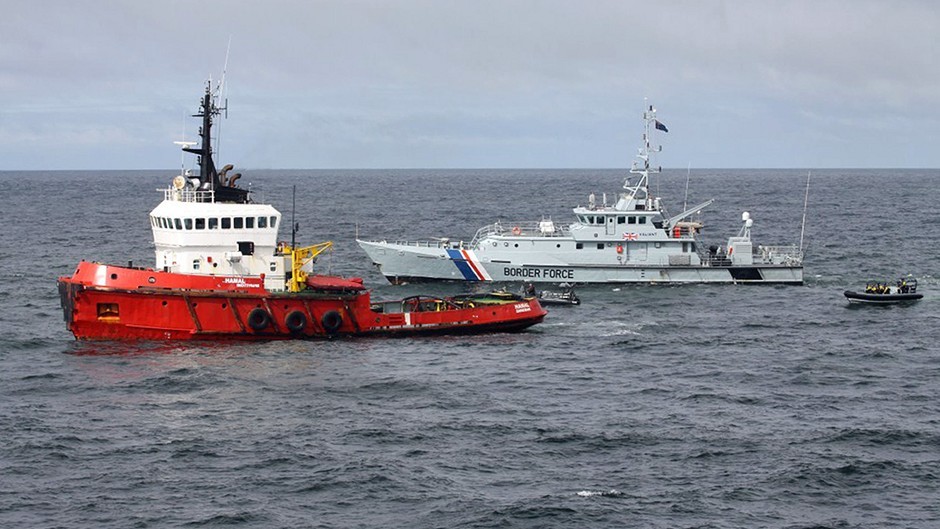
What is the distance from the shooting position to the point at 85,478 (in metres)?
32.2

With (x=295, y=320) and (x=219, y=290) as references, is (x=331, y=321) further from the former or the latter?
(x=219, y=290)

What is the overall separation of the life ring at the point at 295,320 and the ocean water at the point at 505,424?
920 millimetres

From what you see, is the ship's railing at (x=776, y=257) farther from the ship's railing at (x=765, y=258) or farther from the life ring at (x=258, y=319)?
the life ring at (x=258, y=319)

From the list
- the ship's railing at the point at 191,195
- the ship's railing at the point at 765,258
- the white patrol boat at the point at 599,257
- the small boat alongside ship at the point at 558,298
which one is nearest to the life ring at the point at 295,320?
the ship's railing at the point at 191,195

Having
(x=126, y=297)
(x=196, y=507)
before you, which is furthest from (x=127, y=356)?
(x=196, y=507)

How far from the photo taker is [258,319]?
47.8 m

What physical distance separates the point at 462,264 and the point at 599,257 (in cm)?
811

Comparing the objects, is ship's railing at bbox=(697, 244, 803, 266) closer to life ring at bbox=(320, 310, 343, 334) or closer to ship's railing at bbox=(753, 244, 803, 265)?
ship's railing at bbox=(753, 244, 803, 265)

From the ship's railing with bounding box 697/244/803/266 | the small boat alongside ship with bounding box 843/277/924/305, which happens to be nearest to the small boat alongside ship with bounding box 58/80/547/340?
the small boat alongside ship with bounding box 843/277/924/305

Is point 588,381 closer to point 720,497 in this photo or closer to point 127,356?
point 720,497

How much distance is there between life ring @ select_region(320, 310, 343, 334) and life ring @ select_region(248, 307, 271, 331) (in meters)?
2.33

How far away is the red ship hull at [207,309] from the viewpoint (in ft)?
153

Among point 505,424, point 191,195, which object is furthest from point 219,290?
point 505,424

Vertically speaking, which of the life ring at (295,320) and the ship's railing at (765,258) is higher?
the ship's railing at (765,258)
